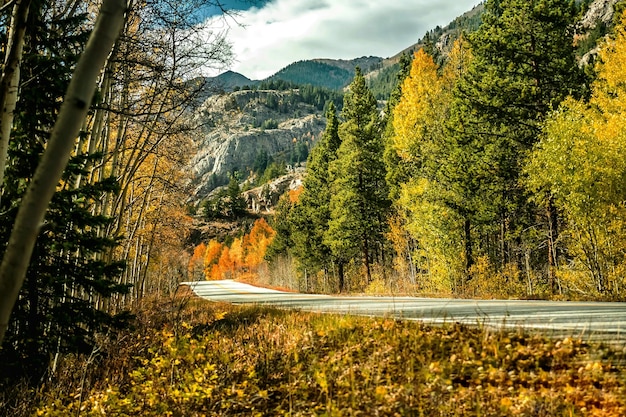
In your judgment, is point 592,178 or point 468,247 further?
point 468,247

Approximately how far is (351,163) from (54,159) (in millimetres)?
26970

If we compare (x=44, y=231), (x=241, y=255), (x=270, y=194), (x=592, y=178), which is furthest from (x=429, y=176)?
(x=270, y=194)

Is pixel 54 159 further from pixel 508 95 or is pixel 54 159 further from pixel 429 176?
pixel 429 176

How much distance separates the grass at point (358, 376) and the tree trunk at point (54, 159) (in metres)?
3.78

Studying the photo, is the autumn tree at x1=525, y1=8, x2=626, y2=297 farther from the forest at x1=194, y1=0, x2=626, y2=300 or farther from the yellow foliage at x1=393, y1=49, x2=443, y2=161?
the yellow foliage at x1=393, y1=49, x2=443, y2=161

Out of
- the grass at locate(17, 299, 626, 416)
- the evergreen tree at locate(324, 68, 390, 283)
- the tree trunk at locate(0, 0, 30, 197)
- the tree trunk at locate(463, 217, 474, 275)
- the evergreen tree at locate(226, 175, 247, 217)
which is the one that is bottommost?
the grass at locate(17, 299, 626, 416)

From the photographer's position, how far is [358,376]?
17.4 ft

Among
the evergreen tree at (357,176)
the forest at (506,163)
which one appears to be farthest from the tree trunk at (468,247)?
the evergreen tree at (357,176)

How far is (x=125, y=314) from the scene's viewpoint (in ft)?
26.4

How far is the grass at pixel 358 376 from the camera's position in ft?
13.2

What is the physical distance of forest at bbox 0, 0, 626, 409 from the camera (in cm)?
620

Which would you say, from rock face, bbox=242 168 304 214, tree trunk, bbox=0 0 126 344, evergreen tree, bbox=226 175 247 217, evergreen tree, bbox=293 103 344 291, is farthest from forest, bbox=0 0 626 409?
rock face, bbox=242 168 304 214

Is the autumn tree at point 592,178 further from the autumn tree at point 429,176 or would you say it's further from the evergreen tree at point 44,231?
the evergreen tree at point 44,231

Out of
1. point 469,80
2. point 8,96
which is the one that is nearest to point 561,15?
point 469,80
